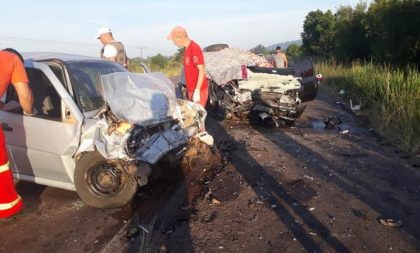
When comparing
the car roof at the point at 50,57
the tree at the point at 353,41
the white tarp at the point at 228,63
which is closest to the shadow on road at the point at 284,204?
the white tarp at the point at 228,63

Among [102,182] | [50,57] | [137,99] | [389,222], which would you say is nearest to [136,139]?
[137,99]

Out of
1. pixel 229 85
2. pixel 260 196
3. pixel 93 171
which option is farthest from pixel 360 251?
pixel 229 85

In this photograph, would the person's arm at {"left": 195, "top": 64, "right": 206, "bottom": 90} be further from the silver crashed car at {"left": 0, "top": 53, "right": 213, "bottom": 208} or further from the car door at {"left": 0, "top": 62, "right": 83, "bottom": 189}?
the car door at {"left": 0, "top": 62, "right": 83, "bottom": 189}

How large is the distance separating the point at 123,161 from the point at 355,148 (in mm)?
4408

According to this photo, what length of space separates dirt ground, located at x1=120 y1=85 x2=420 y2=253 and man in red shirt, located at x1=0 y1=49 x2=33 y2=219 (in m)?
1.27

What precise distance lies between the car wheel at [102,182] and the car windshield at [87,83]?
642mm

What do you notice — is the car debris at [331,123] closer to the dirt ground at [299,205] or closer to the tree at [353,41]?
the dirt ground at [299,205]

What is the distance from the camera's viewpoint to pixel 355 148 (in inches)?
283

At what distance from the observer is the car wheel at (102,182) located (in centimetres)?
452

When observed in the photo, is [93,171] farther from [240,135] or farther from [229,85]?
[229,85]

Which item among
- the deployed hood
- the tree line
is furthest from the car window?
the tree line

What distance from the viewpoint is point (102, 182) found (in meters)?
4.59

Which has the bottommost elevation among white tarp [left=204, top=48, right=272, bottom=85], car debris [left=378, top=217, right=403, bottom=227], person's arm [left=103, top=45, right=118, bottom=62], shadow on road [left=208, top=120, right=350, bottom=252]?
car debris [left=378, top=217, right=403, bottom=227]

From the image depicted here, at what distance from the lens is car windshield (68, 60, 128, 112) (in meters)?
4.82
